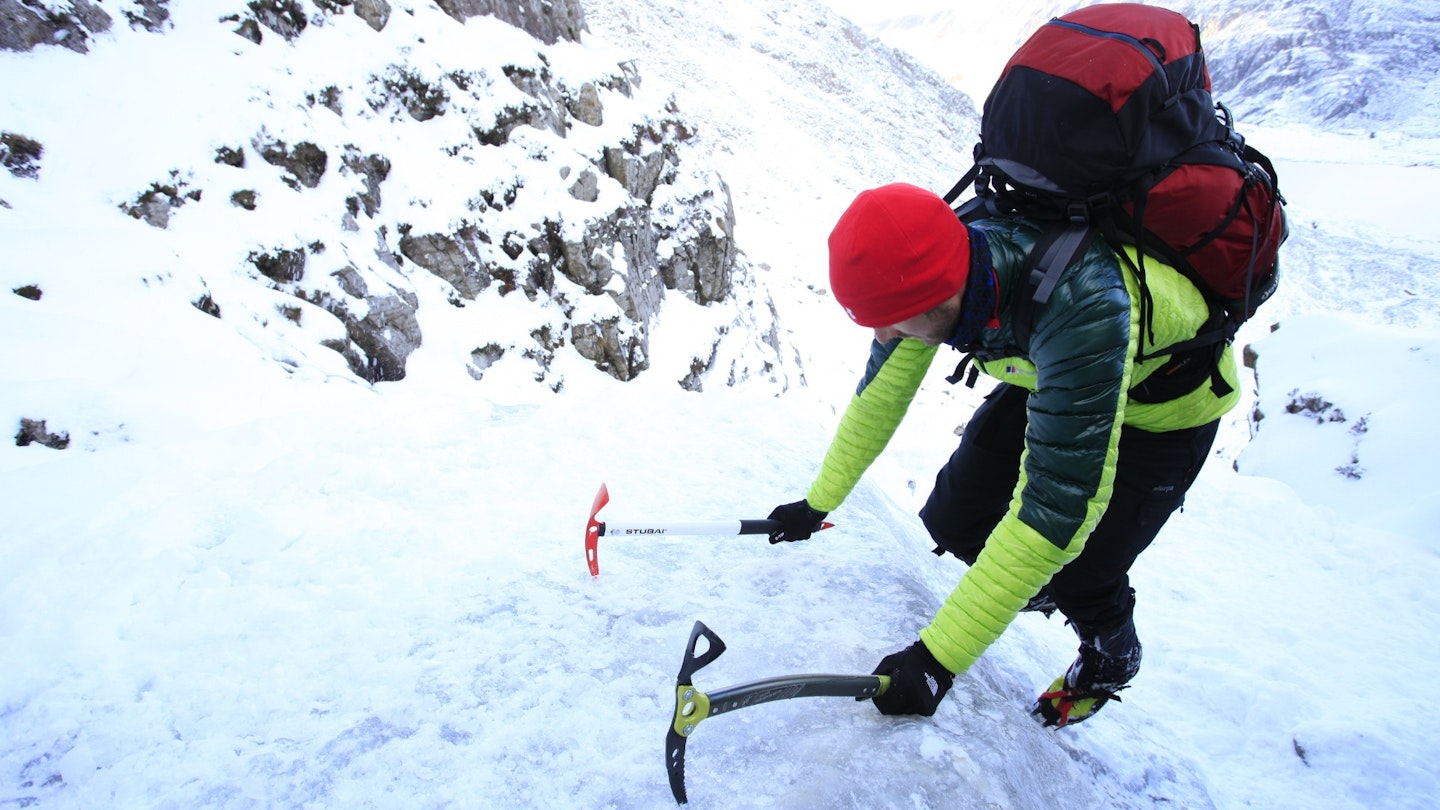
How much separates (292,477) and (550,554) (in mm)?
1264

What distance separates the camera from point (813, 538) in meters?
3.12

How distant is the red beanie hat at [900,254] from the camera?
1811 millimetres

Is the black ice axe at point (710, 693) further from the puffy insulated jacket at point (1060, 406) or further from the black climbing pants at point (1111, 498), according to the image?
the black climbing pants at point (1111, 498)

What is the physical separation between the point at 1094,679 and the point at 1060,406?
4.59ft

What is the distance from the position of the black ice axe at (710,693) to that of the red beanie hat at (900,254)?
1.05m

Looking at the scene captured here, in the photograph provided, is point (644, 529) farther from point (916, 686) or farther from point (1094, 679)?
point (1094, 679)

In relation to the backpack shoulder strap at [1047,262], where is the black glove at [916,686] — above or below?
below

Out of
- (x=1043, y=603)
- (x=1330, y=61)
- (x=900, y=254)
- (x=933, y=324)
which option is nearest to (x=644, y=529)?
(x=933, y=324)

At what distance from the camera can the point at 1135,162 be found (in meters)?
1.86

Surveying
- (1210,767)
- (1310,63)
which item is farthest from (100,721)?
(1310,63)

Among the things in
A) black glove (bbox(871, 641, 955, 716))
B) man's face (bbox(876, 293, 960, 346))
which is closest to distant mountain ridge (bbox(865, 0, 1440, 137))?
man's face (bbox(876, 293, 960, 346))

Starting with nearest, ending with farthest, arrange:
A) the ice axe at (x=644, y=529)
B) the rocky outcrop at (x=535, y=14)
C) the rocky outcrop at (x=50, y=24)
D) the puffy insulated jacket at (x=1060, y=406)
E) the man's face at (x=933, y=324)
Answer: the puffy insulated jacket at (x=1060, y=406), the man's face at (x=933, y=324), the ice axe at (x=644, y=529), the rocky outcrop at (x=50, y=24), the rocky outcrop at (x=535, y=14)

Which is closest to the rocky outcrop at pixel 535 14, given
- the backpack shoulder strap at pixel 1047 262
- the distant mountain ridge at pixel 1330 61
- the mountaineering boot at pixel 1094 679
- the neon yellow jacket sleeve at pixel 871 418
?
the neon yellow jacket sleeve at pixel 871 418

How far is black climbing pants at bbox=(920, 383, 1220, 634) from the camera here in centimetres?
241
